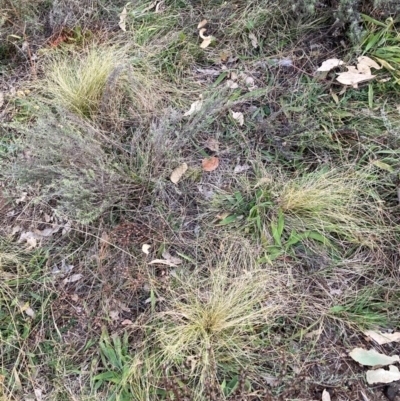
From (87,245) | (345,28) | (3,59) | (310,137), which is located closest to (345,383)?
(310,137)

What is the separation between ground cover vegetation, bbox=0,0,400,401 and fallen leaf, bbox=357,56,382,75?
0.01 meters

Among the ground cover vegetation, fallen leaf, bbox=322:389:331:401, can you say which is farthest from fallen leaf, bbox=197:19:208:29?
fallen leaf, bbox=322:389:331:401

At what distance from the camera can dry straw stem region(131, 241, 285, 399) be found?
1.89 m

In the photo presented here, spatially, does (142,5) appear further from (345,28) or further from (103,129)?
(345,28)

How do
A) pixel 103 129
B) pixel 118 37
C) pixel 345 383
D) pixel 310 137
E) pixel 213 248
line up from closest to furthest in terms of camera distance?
pixel 345 383 → pixel 213 248 → pixel 310 137 → pixel 103 129 → pixel 118 37

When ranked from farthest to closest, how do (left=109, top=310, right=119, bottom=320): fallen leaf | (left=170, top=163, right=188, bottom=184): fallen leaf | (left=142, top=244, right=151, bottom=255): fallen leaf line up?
1. (left=170, top=163, right=188, bottom=184): fallen leaf
2. (left=142, top=244, right=151, bottom=255): fallen leaf
3. (left=109, top=310, right=119, bottom=320): fallen leaf

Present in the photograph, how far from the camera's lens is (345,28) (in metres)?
2.61

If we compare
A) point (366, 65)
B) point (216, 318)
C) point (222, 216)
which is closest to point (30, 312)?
point (216, 318)

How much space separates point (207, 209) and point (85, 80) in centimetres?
109

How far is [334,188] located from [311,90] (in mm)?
626

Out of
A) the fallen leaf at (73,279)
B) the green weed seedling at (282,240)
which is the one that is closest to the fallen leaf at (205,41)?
the green weed seedling at (282,240)

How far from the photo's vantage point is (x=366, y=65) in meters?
2.49

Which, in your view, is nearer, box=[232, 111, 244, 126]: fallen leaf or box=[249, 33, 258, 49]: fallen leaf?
box=[232, 111, 244, 126]: fallen leaf

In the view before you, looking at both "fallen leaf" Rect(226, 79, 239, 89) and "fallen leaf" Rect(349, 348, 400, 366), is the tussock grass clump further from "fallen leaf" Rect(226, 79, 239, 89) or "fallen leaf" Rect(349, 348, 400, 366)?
"fallen leaf" Rect(349, 348, 400, 366)
